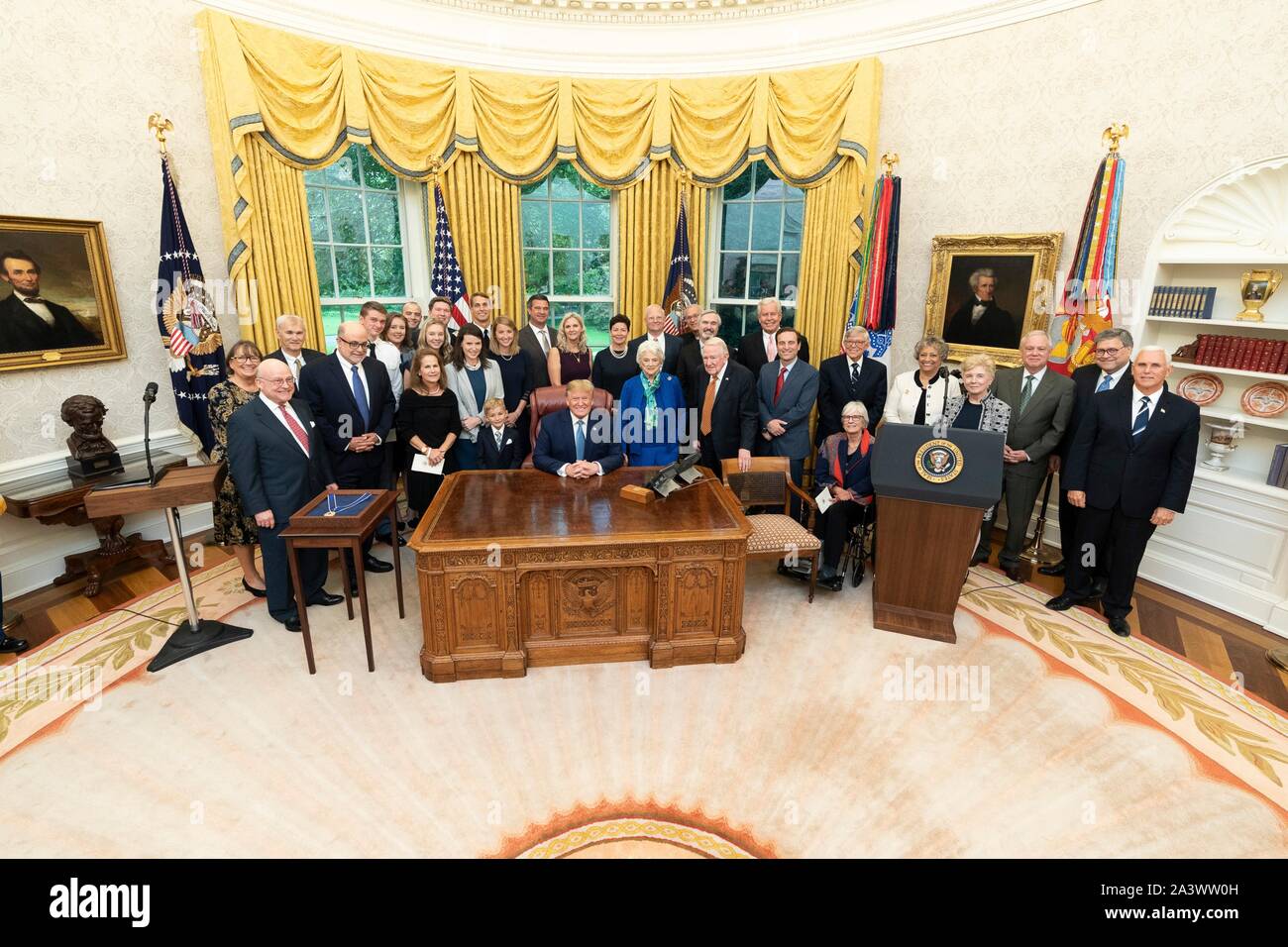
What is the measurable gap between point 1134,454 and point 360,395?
17.9 feet

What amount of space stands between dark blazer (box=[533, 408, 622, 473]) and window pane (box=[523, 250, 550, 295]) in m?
3.73

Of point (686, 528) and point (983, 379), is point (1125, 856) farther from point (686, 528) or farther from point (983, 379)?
point (983, 379)

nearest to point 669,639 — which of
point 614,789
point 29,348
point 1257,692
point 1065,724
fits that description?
point 614,789

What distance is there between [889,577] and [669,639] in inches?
67.2

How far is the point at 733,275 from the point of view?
317 inches

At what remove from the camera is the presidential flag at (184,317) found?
5.18m

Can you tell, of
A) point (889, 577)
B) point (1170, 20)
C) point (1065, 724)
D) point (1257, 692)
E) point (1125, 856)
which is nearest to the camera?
point (1125, 856)

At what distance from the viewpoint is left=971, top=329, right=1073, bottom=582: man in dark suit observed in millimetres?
4832

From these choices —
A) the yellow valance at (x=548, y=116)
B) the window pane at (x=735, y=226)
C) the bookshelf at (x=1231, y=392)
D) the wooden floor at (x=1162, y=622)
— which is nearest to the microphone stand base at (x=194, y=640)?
the wooden floor at (x=1162, y=622)

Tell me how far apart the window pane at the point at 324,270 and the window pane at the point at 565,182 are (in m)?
2.69

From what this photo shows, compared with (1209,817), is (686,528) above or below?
above

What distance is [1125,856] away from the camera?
8.79ft

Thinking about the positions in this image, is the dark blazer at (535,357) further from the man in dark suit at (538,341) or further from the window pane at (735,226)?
the window pane at (735,226)

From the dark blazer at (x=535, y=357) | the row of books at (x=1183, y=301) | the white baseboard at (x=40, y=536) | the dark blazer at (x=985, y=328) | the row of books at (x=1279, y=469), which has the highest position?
the row of books at (x=1183, y=301)
